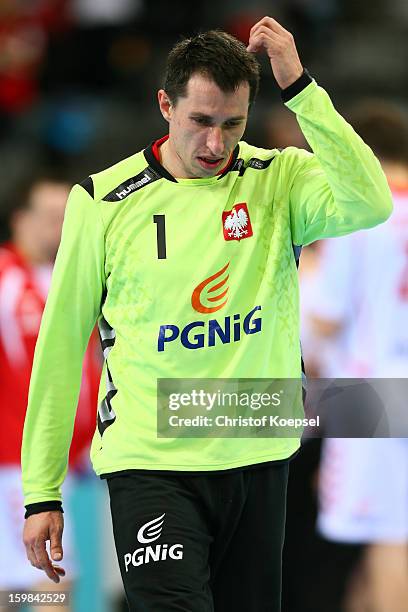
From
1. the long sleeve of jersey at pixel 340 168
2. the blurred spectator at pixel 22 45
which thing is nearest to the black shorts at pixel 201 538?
the long sleeve of jersey at pixel 340 168

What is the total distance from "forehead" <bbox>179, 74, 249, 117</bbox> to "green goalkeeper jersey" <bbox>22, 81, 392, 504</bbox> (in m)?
0.22

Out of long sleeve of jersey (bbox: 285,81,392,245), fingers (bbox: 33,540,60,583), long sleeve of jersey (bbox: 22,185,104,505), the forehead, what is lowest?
fingers (bbox: 33,540,60,583)

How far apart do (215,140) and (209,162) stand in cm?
9

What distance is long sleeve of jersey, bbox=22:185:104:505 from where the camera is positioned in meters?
3.54

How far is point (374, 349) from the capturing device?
17.1ft

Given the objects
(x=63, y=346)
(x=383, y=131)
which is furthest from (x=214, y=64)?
(x=383, y=131)

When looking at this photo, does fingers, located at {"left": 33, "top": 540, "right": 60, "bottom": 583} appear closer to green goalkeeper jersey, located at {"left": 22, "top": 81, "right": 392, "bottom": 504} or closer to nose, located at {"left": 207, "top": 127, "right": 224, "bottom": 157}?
green goalkeeper jersey, located at {"left": 22, "top": 81, "right": 392, "bottom": 504}

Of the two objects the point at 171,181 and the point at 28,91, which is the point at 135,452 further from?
the point at 28,91

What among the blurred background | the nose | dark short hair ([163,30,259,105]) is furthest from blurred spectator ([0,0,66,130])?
the nose

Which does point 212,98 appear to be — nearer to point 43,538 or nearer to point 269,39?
point 269,39

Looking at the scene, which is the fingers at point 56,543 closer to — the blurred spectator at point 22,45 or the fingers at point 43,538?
the fingers at point 43,538

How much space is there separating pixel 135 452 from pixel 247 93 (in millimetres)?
1026

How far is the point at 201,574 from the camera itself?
343 cm

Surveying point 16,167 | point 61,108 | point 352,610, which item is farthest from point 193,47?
point 61,108
